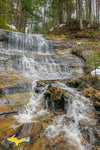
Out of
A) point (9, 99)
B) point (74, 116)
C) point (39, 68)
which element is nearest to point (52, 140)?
point (74, 116)

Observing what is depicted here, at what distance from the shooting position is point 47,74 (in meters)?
7.94

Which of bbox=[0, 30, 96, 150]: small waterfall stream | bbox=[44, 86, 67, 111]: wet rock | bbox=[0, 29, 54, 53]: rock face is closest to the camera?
bbox=[0, 30, 96, 150]: small waterfall stream

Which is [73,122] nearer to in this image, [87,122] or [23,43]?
[87,122]

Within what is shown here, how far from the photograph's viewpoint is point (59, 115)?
4.42 metres

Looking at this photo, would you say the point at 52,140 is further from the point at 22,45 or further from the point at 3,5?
the point at 3,5

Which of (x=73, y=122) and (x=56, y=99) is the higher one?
(x=56, y=99)

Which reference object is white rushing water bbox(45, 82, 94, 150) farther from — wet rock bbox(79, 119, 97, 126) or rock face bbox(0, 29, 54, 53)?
rock face bbox(0, 29, 54, 53)

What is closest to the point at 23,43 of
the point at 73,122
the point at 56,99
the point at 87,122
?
the point at 56,99

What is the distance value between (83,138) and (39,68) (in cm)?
571

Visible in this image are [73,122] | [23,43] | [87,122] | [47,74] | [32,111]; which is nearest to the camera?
[87,122]

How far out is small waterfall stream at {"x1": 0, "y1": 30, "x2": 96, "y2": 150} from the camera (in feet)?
12.0

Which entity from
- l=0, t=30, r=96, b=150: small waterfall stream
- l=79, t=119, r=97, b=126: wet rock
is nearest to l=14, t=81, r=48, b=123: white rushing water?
l=0, t=30, r=96, b=150: small waterfall stream

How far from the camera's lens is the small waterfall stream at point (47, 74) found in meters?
3.67

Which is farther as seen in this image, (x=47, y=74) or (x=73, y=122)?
(x=47, y=74)
